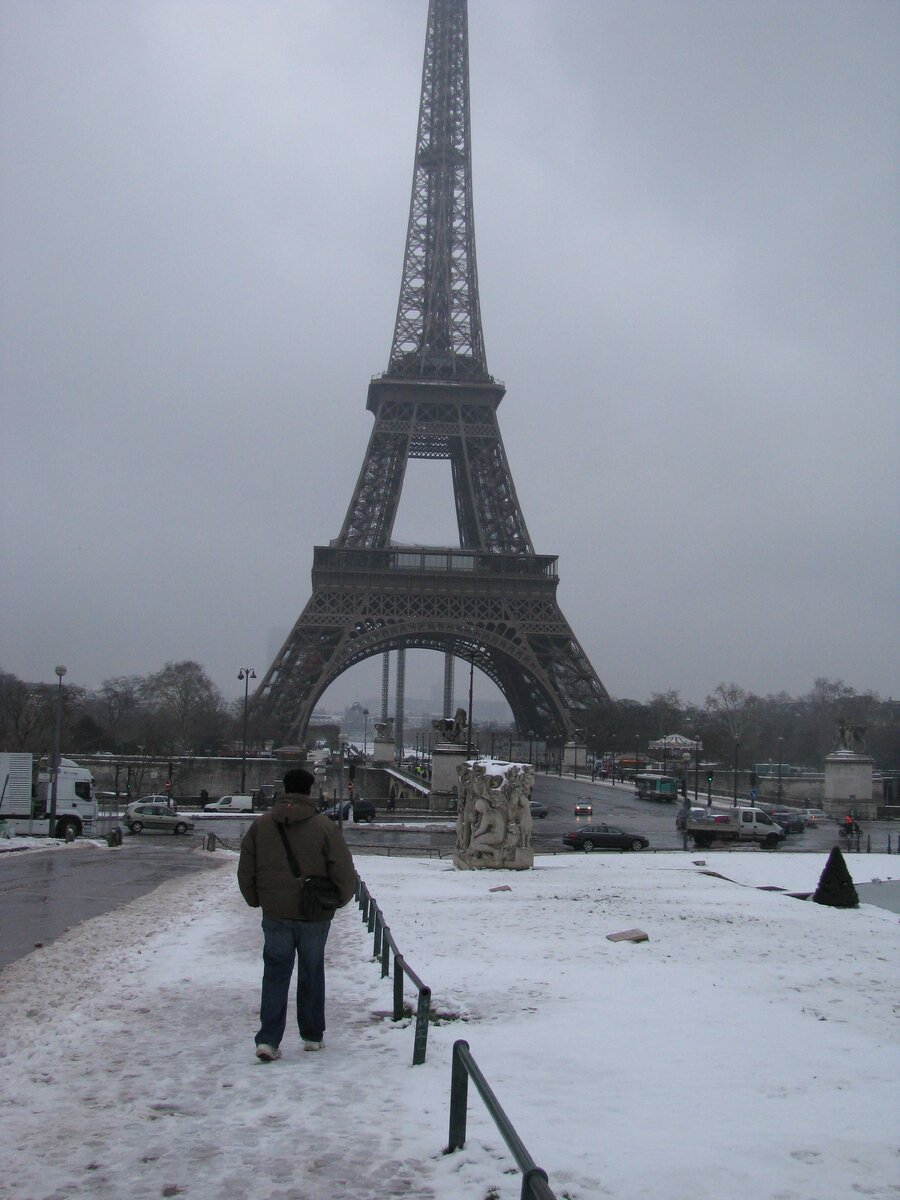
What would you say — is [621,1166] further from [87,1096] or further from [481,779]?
[481,779]

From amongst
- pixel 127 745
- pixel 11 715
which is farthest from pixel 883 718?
pixel 11 715

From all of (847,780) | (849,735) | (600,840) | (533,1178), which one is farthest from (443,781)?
(533,1178)

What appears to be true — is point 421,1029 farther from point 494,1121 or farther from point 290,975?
point 494,1121

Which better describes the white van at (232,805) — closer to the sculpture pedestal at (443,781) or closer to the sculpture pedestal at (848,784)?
the sculpture pedestal at (443,781)

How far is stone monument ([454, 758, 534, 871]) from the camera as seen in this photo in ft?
63.5

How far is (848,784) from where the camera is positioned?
152 ft

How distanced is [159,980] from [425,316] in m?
74.4

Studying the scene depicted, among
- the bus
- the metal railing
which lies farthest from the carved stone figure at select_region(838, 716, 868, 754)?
the metal railing

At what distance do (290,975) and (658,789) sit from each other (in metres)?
49.9

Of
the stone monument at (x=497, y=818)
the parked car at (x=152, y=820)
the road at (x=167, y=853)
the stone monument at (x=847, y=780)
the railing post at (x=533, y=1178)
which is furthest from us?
the stone monument at (x=847, y=780)

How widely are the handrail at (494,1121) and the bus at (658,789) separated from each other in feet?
161

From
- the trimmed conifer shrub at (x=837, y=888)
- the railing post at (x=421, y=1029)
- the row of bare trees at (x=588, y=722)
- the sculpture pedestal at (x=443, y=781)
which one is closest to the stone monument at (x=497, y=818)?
the trimmed conifer shrub at (x=837, y=888)

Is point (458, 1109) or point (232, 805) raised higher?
point (458, 1109)

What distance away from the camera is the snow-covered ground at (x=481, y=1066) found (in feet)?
15.6
